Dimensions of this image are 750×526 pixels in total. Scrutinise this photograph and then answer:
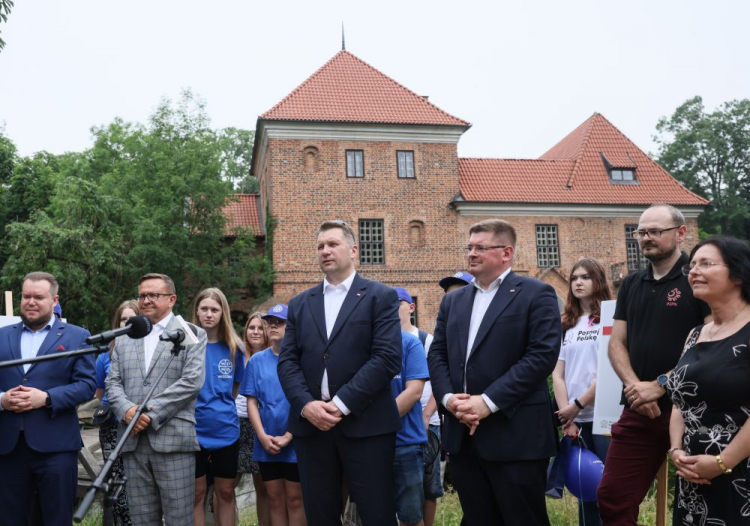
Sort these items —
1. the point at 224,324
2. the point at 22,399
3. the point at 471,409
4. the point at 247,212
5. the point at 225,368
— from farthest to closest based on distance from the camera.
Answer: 1. the point at 247,212
2. the point at 224,324
3. the point at 225,368
4. the point at 22,399
5. the point at 471,409

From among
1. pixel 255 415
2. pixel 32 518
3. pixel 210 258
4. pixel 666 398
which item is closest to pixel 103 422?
pixel 32 518

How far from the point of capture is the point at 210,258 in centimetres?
2670

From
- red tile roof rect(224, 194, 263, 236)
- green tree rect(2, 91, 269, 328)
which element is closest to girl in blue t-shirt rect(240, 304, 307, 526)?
green tree rect(2, 91, 269, 328)

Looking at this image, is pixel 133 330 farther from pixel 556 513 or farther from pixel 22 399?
pixel 556 513

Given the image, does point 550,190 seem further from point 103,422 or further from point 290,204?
point 103,422

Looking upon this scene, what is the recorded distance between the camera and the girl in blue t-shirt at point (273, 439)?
5836 mm

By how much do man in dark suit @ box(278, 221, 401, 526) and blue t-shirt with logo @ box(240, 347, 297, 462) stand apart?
1.25 meters

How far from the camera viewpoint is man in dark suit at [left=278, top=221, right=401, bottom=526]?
452 cm

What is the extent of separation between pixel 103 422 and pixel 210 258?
2100cm

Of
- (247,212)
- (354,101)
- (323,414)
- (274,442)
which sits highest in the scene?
(354,101)

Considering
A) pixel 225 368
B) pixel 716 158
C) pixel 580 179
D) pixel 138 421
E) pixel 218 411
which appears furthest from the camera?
pixel 716 158

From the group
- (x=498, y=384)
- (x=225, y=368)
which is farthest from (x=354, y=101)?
(x=498, y=384)

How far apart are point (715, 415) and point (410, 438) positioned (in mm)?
2601

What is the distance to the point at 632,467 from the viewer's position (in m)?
4.51
